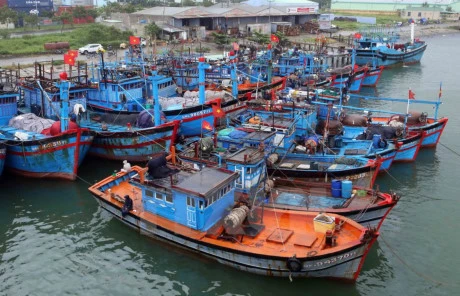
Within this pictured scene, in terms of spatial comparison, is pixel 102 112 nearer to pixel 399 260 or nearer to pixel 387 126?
pixel 387 126

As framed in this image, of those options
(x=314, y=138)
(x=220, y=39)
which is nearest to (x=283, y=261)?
(x=314, y=138)

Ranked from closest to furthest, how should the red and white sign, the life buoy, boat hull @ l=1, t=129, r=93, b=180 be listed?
the life buoy < boat hull @ l=1, t=129, r=93, b=180 < the red and white sign

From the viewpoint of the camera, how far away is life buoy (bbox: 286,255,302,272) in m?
16.4

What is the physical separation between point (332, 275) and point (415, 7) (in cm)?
15023

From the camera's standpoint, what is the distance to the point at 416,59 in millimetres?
71938

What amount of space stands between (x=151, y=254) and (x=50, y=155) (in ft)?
33.4

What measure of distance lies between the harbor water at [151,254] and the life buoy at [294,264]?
105cm

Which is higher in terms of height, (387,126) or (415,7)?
(415,7)

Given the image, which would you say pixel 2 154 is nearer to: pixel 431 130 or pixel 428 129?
pixel 428 129

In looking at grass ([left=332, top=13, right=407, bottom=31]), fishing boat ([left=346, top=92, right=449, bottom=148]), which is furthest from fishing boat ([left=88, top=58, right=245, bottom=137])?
grass ([left=332, top=13, right=407, bottom=31])

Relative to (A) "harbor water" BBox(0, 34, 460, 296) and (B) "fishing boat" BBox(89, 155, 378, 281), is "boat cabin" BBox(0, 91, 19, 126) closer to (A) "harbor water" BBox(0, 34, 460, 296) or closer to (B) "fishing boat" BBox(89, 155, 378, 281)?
(A) "harbor water" BBox(0, 34, 460, 296)

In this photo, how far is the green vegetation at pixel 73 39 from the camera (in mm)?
63781

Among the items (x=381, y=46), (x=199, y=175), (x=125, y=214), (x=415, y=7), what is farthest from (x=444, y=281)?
(x=415, y=7)

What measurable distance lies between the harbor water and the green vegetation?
136 feet
